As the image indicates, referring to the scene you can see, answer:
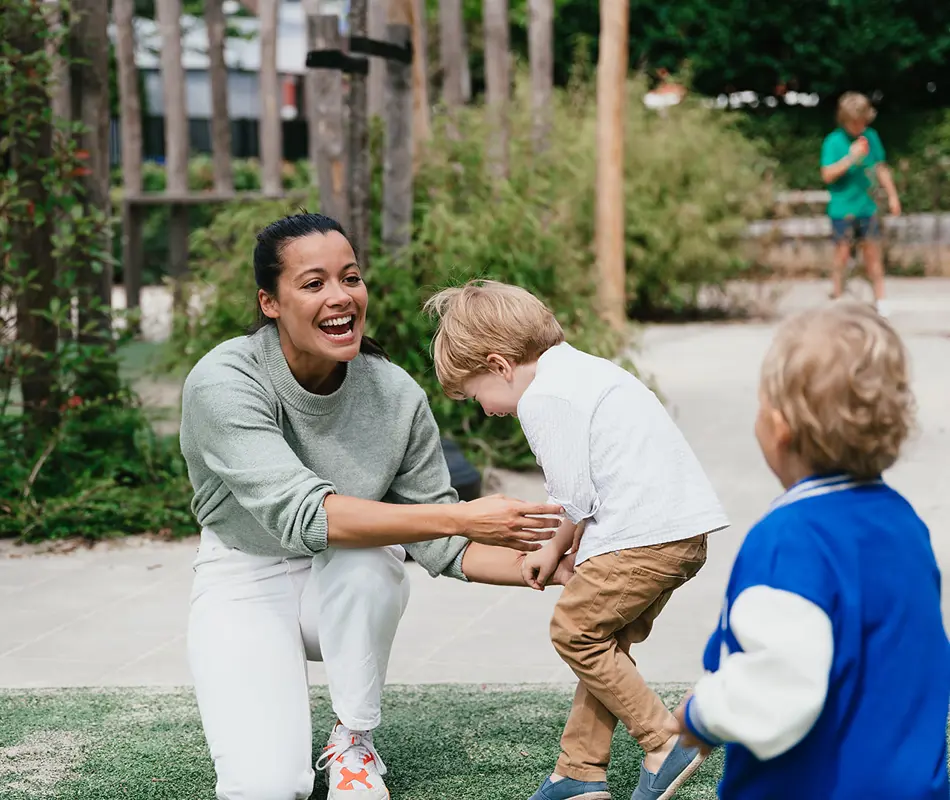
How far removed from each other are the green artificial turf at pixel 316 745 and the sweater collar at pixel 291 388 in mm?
882

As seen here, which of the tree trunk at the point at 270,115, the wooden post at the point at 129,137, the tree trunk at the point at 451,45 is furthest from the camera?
the wooden post at the point at 129,137

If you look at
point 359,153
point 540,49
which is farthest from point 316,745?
point 540,49

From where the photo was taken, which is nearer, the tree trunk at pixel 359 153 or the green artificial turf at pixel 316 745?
the green artificial turf at pixel 316 745

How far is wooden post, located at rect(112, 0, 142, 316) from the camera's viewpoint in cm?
970

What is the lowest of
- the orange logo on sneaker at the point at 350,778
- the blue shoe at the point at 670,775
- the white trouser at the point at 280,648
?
the orange logo on sneaker at the point at 350,778

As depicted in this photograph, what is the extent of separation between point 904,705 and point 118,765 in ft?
6.80

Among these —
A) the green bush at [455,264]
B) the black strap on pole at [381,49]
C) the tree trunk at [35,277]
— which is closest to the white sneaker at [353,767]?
the green bush at [455,264]

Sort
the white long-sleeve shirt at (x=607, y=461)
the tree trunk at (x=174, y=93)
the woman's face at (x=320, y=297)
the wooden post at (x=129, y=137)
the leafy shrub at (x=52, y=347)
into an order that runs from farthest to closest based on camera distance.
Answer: the wooden post at (x=129, y=137)
the tree trunk at (x=174, y=93)
the leafy shrub at (x=52, y=347)
the woman's face at (x=320, y=297)
the white long-sleeve shirt at (x=607, y=461)

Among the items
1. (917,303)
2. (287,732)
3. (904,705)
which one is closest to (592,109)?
(917,303)

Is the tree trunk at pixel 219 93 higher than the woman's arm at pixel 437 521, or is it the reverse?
the tree trunk at pixel 219 93

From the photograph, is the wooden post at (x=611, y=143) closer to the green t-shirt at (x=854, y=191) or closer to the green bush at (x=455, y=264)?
the green t-shirt at (x=854, y=191)

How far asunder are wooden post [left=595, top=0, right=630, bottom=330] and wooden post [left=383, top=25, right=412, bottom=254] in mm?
4193

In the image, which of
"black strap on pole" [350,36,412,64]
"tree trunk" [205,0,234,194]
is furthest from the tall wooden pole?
"tree trunk" [205,0,234,194]

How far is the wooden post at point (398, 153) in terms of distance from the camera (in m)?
6.00
